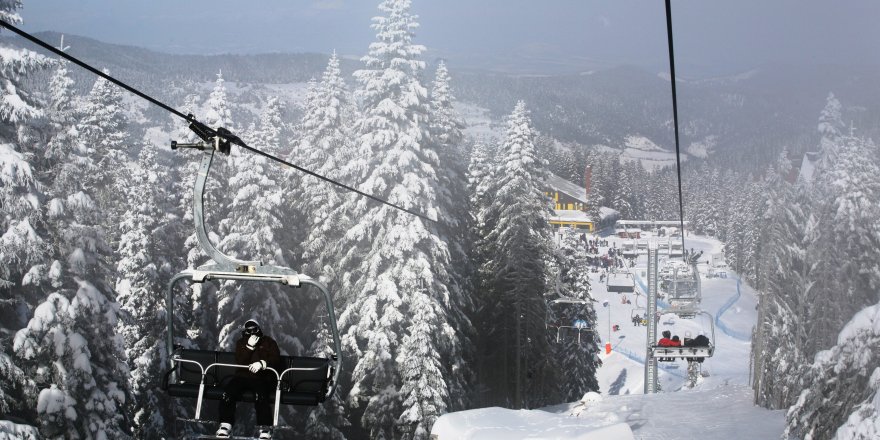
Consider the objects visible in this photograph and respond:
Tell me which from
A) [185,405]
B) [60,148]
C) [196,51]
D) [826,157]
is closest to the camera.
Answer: [60,148]

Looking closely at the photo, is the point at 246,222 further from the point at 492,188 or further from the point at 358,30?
the point at 358,30

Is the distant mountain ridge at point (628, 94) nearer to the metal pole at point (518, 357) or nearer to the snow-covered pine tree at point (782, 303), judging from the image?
the snow-covered pine tree at point (782, 303)

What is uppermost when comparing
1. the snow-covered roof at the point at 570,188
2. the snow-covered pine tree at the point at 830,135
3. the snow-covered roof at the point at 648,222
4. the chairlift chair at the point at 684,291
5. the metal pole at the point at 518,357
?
the snow-covered pine tree at the point at 830,135

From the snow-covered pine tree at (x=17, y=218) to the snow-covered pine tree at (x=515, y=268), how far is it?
60.6ft

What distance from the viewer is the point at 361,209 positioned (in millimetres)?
32062

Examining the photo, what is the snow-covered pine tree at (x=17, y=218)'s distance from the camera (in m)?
21.7

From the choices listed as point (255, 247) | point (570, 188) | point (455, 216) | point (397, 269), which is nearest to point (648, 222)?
point (570, 188)

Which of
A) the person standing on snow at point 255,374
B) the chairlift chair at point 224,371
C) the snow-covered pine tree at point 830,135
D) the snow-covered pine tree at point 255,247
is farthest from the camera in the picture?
the snow-covered pine tree at point 830,135

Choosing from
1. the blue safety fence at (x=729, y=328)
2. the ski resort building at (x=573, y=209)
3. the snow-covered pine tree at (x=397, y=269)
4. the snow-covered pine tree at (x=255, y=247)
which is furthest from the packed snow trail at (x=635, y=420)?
the blue safety fence at (x=729, y=328)

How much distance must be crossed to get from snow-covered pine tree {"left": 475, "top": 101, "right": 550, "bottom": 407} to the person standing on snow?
25642mm

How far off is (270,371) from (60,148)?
602 inches

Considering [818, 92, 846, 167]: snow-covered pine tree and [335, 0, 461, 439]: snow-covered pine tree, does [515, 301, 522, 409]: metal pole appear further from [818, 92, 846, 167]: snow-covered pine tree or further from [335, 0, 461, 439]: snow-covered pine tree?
[818, 92, 846, 167]: snow-covered pine tree

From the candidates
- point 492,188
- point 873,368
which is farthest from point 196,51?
point 873,368

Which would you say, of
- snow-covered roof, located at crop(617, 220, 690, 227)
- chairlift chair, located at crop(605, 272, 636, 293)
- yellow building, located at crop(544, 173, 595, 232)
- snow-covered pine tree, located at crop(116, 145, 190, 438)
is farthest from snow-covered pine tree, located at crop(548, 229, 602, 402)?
snow-covered pine tree, located at crop(116, 145, 190, 438)
